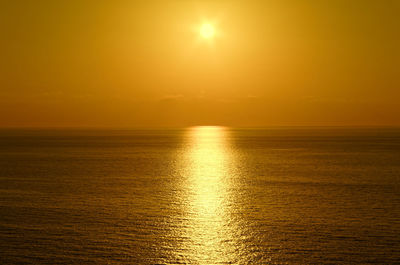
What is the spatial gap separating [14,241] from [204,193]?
73.8 feet

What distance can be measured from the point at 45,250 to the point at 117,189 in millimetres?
21524

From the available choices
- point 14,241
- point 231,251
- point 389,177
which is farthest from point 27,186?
point 389,177

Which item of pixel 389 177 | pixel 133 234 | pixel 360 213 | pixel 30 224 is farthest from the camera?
pixel 389 177

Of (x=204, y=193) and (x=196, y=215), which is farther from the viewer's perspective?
(x=204, y=193)

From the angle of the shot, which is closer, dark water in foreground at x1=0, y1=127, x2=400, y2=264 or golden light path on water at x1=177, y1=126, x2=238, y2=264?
dark water in foreground at x1=0, y1=127, x2=400, y2=264

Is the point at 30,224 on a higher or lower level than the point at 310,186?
lower

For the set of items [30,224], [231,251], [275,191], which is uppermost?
[275,191]

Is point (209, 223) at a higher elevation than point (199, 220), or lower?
lower

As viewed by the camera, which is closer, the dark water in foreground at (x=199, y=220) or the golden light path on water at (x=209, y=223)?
the dark water in foreground at (x=199, y=220)

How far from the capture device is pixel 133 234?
2536 cm

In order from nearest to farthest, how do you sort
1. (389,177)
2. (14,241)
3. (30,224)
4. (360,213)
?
(14,241) < (30,224) < (360,213) < (389,177)

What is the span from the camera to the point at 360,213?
31328 mm

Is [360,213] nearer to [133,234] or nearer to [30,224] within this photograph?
[133,234]

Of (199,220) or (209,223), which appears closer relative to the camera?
(209,223)
